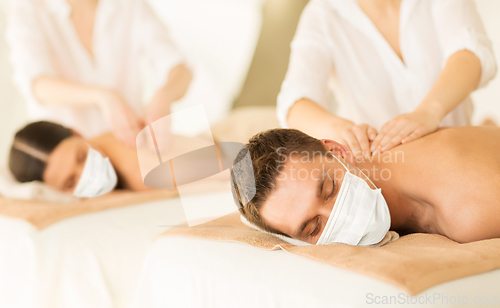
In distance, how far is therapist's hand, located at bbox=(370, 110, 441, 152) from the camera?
2.69ft

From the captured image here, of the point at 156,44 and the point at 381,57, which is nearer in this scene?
the point at 381,57

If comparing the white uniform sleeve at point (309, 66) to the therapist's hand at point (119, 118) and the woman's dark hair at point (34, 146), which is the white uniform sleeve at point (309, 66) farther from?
the woman's dark hair at point (34, 146)

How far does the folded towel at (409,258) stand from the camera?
0.50 m

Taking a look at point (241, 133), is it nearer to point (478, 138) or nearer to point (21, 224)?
point (21, 224)

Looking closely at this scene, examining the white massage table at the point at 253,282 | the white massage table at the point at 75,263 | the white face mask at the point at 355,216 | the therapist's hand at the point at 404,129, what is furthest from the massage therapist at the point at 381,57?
the white massage table at the point at 75,263

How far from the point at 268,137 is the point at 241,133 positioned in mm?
1134

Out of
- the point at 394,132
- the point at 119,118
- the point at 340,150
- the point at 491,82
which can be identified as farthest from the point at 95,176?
the point at 491,82

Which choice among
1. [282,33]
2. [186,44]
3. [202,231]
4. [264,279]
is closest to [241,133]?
[282,33]

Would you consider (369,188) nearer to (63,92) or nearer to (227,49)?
(63,92)

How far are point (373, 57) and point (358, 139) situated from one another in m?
0.47

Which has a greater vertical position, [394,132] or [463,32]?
[463,32]

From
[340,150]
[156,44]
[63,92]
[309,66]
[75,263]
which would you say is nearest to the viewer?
[340,150]

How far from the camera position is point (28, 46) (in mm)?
1510

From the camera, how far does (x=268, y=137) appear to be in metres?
0.80
